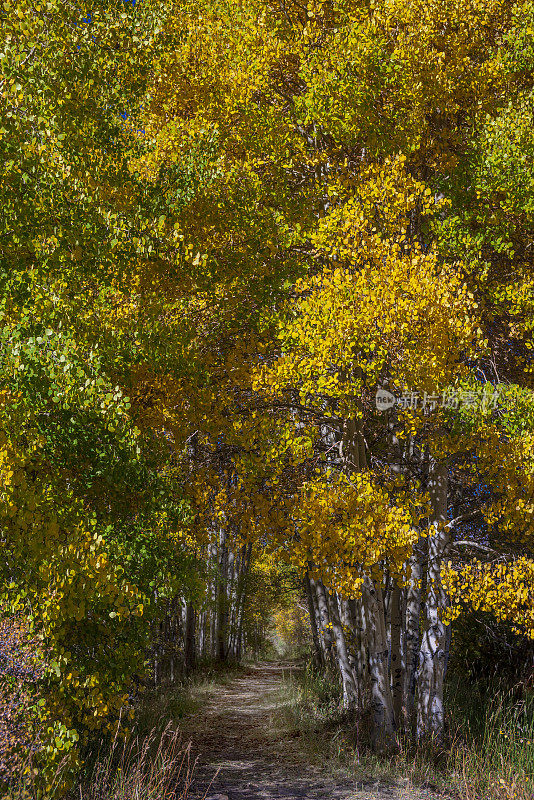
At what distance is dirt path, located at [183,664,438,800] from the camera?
6230 mm

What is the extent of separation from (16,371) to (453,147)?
6.31 meters

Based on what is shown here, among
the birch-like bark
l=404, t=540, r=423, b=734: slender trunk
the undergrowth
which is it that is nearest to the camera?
the undergrowth

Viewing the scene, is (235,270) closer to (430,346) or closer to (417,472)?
(430,346)

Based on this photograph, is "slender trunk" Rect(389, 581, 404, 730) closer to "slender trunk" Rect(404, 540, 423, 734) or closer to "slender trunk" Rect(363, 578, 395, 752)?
"slender trunk" Rect(404, 540, 423, 734)

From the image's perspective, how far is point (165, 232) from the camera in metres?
5.72

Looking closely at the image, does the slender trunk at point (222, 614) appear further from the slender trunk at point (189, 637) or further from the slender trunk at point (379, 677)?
the slender trunk at point (379, 677)

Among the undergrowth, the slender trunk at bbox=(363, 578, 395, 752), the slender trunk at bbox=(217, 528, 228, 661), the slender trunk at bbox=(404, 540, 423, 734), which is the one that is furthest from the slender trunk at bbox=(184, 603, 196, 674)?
the slender trunk at bbox=(363, 578, 395, 752)

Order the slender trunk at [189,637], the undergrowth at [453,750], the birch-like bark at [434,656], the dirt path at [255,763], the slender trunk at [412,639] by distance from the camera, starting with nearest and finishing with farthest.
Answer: the undergrowth at [453,750], the dirt path at [255,763], the birch-like bark at [434,656], the slender trunk at [412,639], the slender trunk at [189,637]

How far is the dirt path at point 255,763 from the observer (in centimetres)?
623

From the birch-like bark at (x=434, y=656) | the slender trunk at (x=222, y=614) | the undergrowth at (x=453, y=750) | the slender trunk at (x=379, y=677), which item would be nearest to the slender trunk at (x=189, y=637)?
the slender trunk at (x=222, y=614)

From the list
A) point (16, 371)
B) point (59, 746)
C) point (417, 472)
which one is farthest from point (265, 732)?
point (16, 371)

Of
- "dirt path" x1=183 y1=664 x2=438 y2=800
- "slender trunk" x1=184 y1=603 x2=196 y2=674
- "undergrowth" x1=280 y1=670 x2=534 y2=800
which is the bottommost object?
"dirt path" x1=183 y1=664 x2=438 y2=800

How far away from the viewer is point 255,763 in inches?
308

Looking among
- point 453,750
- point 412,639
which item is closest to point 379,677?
point 453,750
